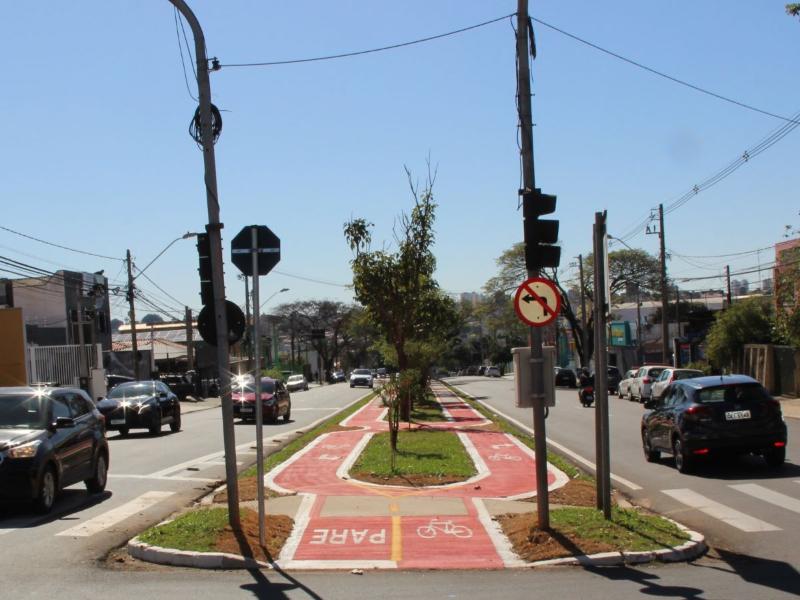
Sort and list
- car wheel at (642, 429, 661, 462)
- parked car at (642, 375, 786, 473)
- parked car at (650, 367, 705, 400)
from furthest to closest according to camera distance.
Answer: parked car at (650, 367, 705, 400) < car wheel at (642, 429, 661, 462) < parked car at (642, 375, 786, 473)

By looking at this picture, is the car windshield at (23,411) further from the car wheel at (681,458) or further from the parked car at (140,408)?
the parked car at (140,408)

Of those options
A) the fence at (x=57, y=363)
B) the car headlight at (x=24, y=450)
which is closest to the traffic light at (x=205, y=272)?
the car headlight at (x=24, y=450)

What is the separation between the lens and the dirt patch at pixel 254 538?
8648mm

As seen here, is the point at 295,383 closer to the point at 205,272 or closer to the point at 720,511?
the point at 720,511

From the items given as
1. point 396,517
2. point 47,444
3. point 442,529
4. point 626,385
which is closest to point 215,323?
point 396,517

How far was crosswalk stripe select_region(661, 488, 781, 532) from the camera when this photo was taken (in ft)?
33.0

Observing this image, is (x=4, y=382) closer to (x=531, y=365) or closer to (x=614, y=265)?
(x=531, y=365)

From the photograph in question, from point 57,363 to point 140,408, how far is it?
62.9 ft

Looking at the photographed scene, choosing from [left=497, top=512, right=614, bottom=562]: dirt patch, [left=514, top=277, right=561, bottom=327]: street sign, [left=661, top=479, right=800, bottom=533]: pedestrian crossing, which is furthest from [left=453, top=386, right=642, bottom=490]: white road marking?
[left=514, top=277, right=561, bottom=327]: street sign

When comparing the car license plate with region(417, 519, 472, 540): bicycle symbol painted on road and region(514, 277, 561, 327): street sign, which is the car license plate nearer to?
region(417, 519, 472, 540): bicycle symbol painted on road

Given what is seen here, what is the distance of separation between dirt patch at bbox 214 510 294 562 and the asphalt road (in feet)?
14.7

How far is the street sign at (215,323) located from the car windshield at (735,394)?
8.65 meters

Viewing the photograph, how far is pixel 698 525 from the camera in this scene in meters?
10.4

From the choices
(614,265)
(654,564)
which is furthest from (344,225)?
(614,265)
